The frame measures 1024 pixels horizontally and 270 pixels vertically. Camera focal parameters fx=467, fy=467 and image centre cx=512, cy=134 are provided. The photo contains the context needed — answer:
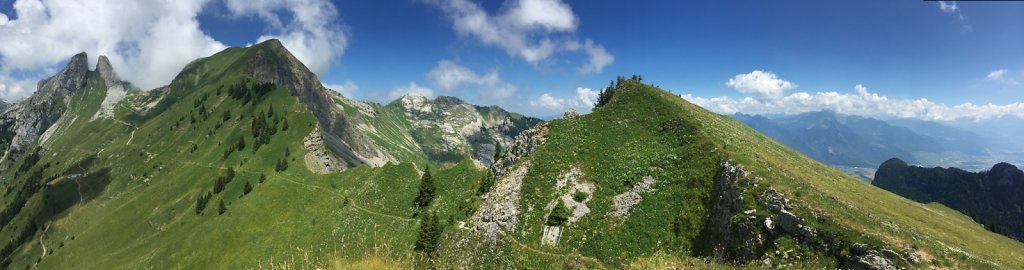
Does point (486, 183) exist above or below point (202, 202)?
above

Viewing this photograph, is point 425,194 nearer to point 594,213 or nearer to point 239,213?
point 594,213

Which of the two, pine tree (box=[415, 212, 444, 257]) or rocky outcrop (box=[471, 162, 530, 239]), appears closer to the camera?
rocky outcrop (box=[471, 162, 530, 239])

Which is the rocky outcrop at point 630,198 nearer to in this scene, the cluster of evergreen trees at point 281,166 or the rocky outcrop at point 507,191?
the rocky outcrop at point 507,191

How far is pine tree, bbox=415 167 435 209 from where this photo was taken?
8281cm

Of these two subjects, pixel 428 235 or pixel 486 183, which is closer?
pixel 428 235

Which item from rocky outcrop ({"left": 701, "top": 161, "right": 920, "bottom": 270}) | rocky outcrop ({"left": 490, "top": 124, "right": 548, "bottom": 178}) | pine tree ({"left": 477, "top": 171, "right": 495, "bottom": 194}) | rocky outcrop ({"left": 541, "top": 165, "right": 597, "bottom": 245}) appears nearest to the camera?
rocky outcrop ({"left": 701, "top": 161, "right": 920, "bottom": 270})

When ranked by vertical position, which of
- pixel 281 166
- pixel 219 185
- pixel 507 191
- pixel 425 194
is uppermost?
pixel 507 191

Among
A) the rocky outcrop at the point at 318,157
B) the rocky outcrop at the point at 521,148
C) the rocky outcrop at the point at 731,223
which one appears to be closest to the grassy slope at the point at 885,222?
the rocky outcrop at the point at 731,223

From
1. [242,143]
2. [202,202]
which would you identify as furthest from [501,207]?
[242,143]

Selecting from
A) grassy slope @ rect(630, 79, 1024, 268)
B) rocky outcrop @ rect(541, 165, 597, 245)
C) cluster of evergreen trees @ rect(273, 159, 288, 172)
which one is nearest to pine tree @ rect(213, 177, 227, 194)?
cluster of evergreen trees @ rect(273, 159, 288, 172)

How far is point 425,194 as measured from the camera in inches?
3270

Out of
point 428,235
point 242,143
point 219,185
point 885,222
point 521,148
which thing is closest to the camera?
point 885,222

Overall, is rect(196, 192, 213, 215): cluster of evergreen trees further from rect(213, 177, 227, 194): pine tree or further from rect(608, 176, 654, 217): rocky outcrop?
rect(608, 176, 654, 217): rocky outcrop

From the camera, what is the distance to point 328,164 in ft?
487
